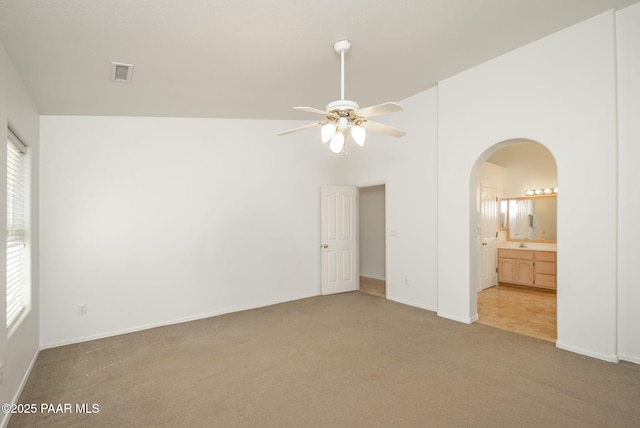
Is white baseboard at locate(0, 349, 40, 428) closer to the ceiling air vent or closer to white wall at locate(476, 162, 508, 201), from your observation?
the ceiling air vent

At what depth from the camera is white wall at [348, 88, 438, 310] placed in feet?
15.0

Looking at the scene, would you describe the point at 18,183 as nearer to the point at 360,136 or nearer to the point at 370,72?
the point at 360,136

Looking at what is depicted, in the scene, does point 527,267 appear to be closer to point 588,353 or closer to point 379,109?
point 588,353

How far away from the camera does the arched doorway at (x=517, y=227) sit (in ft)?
18.4

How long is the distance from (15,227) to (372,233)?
5.98 meters

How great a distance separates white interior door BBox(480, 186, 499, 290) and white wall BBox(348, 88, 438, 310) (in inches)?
69.5

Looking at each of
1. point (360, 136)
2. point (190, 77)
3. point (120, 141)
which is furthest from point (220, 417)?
point (120, 141)

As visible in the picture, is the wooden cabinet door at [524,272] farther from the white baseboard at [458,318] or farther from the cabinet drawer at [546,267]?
the white baseboard at [458,318]

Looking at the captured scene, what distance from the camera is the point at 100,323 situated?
3.85 meters

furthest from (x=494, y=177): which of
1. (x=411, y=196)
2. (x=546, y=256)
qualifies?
(x=411, y=196)

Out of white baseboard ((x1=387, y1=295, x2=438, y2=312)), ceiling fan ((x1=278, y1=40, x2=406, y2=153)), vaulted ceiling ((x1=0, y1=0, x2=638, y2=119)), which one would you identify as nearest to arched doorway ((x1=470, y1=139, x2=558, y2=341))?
white baseboard ((x1=387, y1=295, x2=438, y2=312))

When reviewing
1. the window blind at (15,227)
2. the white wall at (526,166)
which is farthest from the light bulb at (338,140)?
the white wall at (526,166)

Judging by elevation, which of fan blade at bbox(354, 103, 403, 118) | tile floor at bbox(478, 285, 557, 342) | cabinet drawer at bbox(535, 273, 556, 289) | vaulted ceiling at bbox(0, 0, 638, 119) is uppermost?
vaulted ceiling at bbox(0, 0, 638, 119)

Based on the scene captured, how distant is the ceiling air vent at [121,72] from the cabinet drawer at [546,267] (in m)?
6.70
